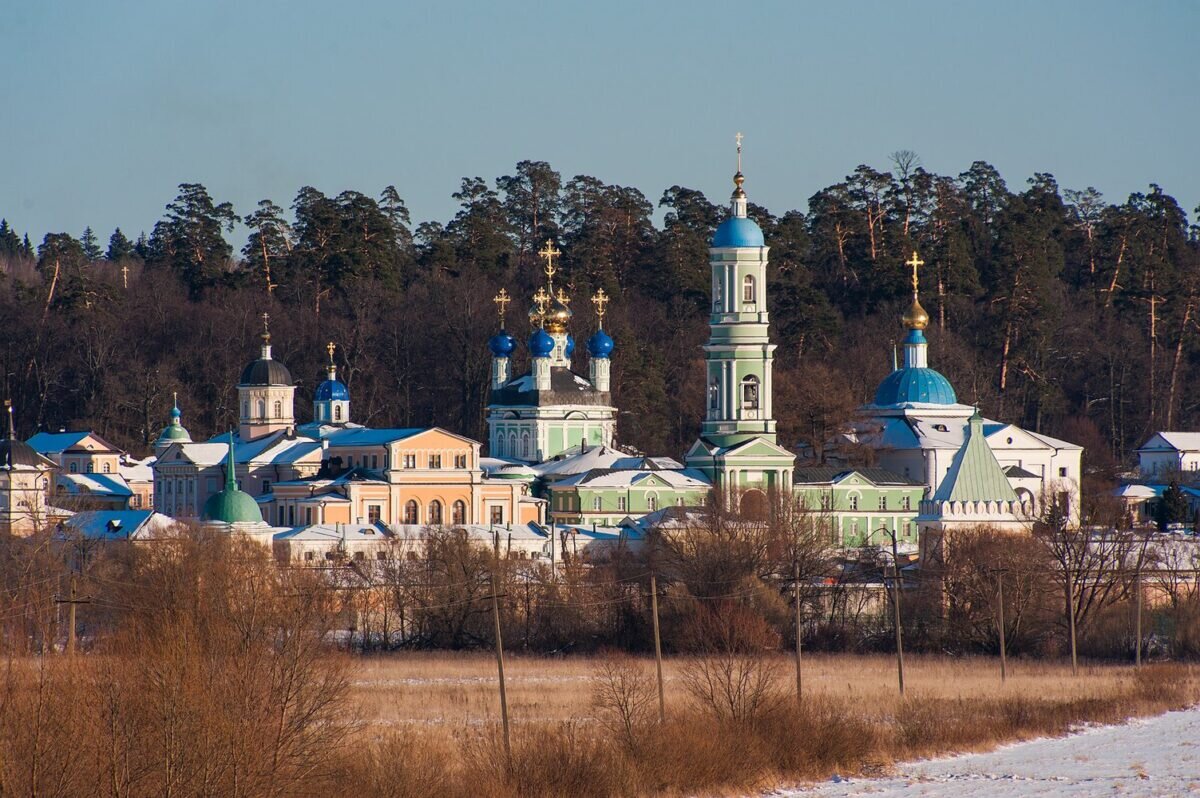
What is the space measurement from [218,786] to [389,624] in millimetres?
24203

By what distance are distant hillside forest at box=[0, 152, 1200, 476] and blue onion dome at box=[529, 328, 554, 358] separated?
7990 mm

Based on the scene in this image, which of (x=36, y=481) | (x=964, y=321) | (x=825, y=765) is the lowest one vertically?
(x=825, y=765)

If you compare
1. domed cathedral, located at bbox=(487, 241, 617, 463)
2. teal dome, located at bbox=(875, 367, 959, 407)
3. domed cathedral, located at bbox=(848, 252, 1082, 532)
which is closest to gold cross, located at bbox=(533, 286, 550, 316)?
domed cathedral, located at bbox=(487, 241, 617, 463)

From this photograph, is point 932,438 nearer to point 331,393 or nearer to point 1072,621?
point 331,393

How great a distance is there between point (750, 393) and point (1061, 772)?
3559 cm

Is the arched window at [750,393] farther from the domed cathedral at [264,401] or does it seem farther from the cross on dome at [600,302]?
the domed cathedral at [264,401]

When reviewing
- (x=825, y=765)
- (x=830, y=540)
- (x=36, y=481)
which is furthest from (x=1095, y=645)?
(x=36, y=481)

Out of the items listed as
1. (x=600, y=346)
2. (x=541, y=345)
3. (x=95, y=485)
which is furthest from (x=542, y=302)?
(x=95, y=485)

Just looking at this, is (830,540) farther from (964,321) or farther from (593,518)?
(964,321)

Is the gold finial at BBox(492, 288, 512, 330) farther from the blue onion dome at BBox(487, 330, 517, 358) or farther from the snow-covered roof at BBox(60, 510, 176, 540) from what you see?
the snow-covered roof at BBox(60, 510, 176, 540)

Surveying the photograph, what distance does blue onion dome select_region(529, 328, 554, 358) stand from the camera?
6544cm

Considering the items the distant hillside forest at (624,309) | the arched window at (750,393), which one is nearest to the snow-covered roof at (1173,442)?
the distant hillside forest at (624,309)

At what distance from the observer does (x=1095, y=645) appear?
39062 mm

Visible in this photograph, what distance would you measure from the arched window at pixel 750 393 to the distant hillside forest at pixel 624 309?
477 inches
